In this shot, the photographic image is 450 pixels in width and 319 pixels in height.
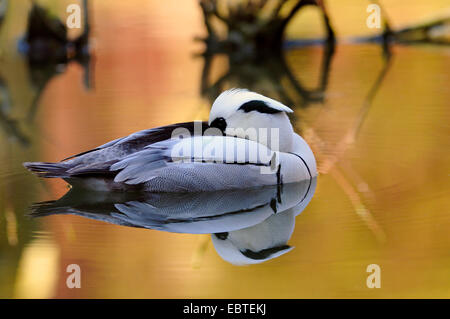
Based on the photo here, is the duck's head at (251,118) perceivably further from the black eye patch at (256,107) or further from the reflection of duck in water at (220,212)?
the reflection of duck in water at (220,212)

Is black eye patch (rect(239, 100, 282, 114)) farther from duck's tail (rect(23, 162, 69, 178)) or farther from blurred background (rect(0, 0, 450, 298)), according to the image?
duck's tail (rect(23, 162, 69, 178))

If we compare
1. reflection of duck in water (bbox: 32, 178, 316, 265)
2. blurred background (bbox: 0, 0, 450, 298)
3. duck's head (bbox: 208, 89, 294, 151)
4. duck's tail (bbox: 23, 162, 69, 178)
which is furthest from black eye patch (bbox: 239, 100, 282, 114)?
duck's tail (bbox: 23, 162, 69, 178)

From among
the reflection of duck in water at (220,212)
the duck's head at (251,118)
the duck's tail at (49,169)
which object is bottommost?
the reflection of duck in water at (220,212)

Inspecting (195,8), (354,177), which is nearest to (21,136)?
(354,177)

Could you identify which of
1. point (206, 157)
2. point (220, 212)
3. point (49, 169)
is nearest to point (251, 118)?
point (206, 157)

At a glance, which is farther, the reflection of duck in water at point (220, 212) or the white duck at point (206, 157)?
the white duck at point (206, 157)

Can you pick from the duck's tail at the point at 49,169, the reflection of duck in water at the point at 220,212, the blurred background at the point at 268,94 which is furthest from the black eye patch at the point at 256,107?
the duck's tail at the point at 49,169

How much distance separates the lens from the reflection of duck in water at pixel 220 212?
6031 millimetres

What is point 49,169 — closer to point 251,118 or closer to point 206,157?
point 206,157

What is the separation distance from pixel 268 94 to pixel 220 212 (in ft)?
20.3

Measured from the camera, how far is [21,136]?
9812mm

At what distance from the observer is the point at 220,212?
6691mm

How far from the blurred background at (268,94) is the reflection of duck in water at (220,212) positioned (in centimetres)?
14

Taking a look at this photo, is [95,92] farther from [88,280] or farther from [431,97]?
[88,280]
